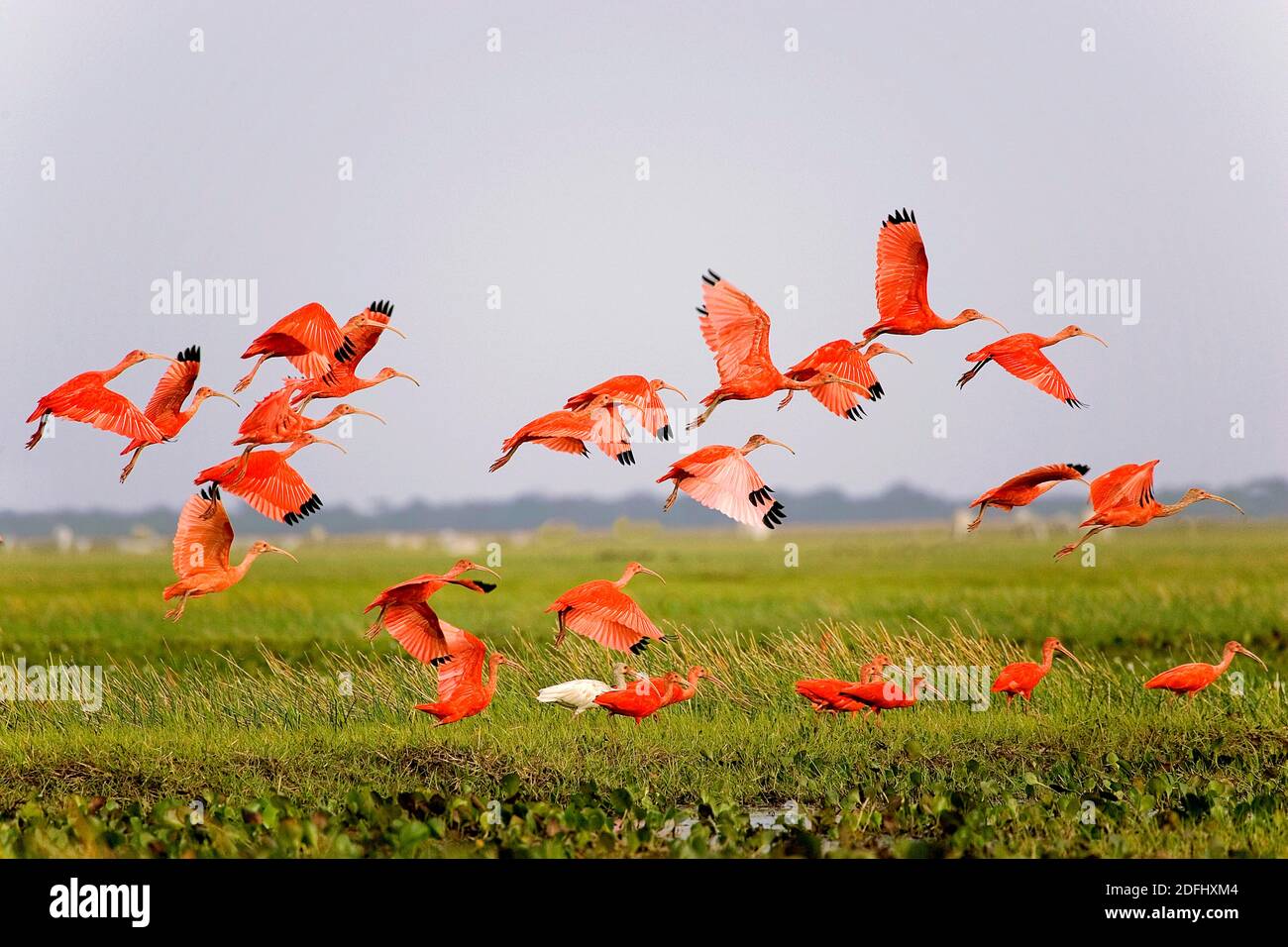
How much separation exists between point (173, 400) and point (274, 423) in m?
0.87

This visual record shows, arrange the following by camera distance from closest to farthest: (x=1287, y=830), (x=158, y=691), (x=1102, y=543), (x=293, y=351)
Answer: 1. (x=1287, y=830)
2. (x=293, y=351)
3. (x=158, y=691)
4. (x=1102, y=543)

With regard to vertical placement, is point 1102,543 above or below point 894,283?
below

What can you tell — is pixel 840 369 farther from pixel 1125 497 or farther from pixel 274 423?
pixel 274 423

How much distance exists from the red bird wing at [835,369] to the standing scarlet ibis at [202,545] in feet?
12.5

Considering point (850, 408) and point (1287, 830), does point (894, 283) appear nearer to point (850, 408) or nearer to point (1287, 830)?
point (850, 408)

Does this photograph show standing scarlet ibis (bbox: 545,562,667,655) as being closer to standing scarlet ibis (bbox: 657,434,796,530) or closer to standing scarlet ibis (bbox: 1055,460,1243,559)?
standing scarlet ibis (bbox: 657,434,796,530)

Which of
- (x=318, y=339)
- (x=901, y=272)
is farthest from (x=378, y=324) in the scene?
(x=901, y=272)

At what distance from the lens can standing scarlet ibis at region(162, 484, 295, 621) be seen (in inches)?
385

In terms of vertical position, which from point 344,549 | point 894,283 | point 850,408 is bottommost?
point 344,549

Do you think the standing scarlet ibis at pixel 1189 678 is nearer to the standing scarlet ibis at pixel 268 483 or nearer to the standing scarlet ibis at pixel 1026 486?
the standing scarlet ibis at pixel 1026 486

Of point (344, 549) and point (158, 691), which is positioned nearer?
point (158, 691)
